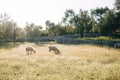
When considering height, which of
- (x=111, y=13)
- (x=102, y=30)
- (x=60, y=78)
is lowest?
Result: (x=60, y=78)

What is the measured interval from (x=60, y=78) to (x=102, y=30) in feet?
214

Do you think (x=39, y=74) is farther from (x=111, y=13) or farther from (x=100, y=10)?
(x=100, y=10)

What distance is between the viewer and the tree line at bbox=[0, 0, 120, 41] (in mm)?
75125

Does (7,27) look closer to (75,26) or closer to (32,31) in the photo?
(32,31)

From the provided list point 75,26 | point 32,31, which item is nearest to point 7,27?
point 32,31

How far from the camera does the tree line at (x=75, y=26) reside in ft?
246

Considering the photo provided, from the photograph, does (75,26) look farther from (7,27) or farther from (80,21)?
(7,27)

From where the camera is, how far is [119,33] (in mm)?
78500

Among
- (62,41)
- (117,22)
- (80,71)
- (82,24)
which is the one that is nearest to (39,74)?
(80,71)

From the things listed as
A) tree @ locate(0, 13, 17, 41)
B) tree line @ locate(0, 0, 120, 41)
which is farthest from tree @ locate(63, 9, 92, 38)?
tree @ locate(0, 13, 17, 41)

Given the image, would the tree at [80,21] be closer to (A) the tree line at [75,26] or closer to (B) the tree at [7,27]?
(A) the tree line at [75,26]

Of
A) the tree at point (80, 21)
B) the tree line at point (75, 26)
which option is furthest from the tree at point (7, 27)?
the tree at point (80, 21)

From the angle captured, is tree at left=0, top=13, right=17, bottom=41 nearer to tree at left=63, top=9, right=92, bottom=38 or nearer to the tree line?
the tree line

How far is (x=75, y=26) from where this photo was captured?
291ft
